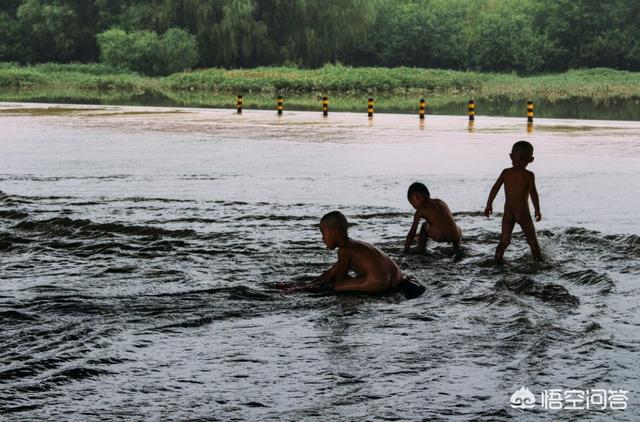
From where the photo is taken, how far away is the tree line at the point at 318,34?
68875 millimetres

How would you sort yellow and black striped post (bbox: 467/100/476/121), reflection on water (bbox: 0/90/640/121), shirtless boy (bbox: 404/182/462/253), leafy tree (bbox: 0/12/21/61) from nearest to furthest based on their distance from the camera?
1. shirtless boy (bbox: 404/182/462/253)
2. yellow and black striped post (bbox: 467/100/476/121)
3. reflection on water (bbox: 0/90/640/121)
4. leafy tree (bbox: 0/12/21/61)

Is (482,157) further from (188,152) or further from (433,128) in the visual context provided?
(433,128)

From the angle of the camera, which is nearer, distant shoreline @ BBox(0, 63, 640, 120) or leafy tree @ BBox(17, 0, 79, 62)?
distant shoreline @ BBox(0, 63, 640, 120)

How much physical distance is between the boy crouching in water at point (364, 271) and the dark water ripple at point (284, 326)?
11cm

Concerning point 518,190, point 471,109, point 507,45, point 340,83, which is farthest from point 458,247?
point 507,45

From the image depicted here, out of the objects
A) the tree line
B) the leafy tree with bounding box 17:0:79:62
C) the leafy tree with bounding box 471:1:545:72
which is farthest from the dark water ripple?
the leafy tree with bounding box 471:1:545:72

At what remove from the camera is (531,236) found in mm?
10109

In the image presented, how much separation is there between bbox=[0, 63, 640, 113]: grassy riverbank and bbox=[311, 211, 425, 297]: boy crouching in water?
42.6 meters

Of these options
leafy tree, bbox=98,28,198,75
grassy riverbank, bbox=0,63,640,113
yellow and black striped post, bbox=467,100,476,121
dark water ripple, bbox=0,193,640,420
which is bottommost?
dark water ripple, bbox=0,193,640,420

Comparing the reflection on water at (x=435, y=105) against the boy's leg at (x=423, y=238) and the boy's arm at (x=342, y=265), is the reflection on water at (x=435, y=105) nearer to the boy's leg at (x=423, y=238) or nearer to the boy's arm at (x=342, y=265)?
the boy's leg at (x=423, y=238)

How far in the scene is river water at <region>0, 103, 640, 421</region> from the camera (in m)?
6.29

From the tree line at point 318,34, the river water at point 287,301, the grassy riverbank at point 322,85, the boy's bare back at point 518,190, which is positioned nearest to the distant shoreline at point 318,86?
the grassy riverbank at point 322,85

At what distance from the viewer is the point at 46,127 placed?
2897 cm

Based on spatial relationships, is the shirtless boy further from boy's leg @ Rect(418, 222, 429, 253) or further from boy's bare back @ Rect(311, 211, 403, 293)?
boy's bare back @ Rect(311, 211, 403, 293)
